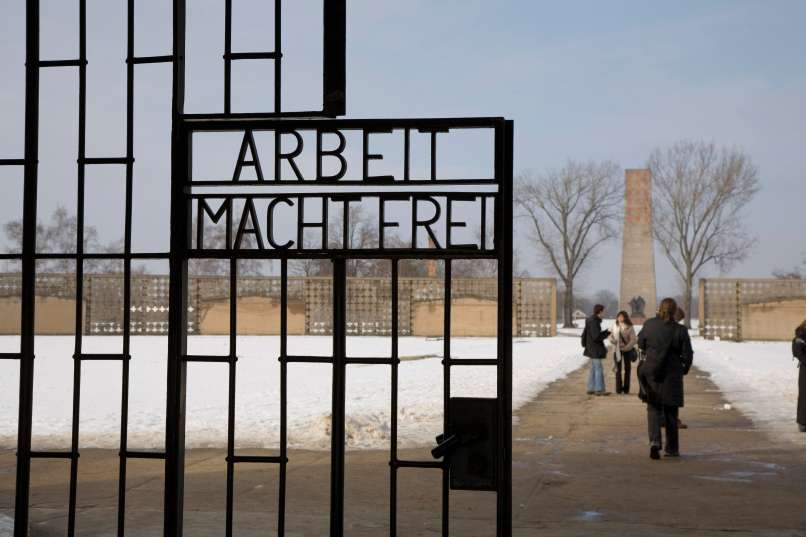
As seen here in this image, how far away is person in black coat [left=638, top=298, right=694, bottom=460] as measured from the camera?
10047 mm

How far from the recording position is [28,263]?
5688 millimetres

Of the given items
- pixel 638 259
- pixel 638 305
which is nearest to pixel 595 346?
pixel 638 305

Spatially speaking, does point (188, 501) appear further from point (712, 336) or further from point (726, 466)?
point (712, 336)

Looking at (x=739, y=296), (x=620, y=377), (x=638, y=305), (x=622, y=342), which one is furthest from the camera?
(x=638, y=305)

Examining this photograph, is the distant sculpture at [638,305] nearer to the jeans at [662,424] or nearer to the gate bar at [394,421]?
the jeans at [662,424]

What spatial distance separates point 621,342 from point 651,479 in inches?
330

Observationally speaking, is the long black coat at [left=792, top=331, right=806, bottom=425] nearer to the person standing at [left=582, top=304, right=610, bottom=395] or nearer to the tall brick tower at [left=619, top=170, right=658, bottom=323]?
the person standing at [left=582, top=304, right=610, bottom=395]

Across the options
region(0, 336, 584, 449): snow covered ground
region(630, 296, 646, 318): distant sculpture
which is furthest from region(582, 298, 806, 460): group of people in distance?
region(630, 296, 646, 318): distant sculpture

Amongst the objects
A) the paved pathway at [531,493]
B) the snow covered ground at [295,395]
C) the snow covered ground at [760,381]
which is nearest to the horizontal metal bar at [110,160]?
the paved pathway at [531,493]

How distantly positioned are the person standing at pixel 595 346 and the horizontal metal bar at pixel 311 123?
38.1 ft

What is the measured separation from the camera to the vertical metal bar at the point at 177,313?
17.3 feet

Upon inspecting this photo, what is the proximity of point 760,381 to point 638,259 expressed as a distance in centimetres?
3239

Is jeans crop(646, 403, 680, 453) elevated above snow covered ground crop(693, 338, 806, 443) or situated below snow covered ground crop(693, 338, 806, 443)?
above

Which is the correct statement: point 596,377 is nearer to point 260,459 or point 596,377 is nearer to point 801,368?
point 801,368
